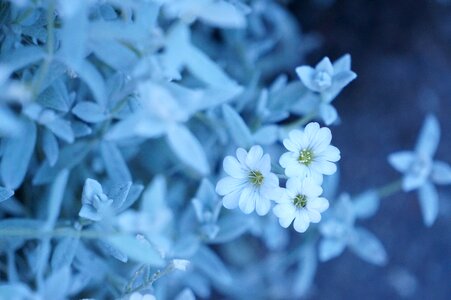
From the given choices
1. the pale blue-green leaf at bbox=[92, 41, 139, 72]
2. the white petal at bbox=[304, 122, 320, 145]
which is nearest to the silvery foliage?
the pale blue-green leaf at bbox=[92, 41, 139, 72]

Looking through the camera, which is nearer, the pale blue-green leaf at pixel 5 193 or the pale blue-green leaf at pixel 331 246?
the pale blue-green leaf at pixel 5 193

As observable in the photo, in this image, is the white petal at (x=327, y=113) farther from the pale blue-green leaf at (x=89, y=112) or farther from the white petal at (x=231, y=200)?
the pale blue-green leaf at (x=89, y=112)

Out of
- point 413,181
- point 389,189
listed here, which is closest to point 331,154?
point 413,181

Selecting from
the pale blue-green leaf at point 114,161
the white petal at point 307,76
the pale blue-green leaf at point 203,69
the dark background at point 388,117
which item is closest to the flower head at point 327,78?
the white petal at point 307,76

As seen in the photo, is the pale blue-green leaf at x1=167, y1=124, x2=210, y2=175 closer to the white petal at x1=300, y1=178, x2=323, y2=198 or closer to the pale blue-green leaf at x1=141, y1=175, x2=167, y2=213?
the pale blue-green leaf at x1=141, y1=175, x2=167, y2=213

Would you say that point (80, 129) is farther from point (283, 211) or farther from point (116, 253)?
point (283, 211)

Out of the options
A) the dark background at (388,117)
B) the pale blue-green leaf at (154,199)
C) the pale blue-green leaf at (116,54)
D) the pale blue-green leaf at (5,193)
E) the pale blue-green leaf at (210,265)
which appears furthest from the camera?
the dark background at (388,117)

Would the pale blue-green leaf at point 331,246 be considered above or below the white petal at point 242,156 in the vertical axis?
below

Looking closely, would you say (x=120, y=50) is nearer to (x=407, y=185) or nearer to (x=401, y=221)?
(x=407, y=185)
